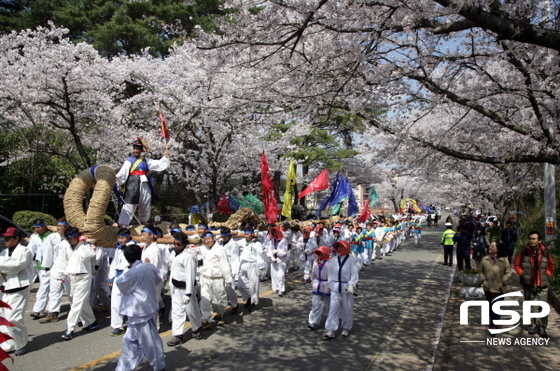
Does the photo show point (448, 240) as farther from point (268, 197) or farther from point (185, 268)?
point (185, 268)

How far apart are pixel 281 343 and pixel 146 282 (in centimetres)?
253

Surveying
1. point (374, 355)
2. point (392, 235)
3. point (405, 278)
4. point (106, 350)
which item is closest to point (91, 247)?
point (106, 350)

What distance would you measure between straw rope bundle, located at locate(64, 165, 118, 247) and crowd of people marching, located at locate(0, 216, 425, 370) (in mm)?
258

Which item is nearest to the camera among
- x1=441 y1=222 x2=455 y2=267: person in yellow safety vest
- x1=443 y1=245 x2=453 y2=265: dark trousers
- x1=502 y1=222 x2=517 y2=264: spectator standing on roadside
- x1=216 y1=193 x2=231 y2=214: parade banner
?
x1=502 y1=222 x2=517 y2=264: spectator standing on roadside

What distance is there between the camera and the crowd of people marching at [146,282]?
562 cm

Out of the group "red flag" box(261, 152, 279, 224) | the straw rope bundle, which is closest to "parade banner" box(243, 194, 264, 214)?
"red flag" box(261, 152, 279, 224)

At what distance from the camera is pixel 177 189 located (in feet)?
88.7

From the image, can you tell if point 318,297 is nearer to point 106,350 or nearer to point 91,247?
point 106,350

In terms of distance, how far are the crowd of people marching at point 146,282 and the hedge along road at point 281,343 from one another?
0.26m

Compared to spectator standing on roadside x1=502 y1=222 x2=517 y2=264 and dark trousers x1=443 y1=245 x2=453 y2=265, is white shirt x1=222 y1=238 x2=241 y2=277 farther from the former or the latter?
dark trousers x1=443 y1=245 x2=453 y2=265

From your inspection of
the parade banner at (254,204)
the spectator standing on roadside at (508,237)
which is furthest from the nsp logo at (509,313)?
the parade banner at (254,204)

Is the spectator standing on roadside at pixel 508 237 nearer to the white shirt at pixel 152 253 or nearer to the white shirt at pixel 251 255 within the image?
the white shirt at pixel 251 255

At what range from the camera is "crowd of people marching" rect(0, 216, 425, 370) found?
18.5 ft

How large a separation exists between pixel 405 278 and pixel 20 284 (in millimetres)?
11052
